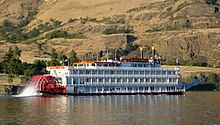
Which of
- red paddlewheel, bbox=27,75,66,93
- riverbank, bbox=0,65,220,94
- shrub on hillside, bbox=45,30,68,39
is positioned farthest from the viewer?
A: shrub on hillside, bbox=45,30,68,39

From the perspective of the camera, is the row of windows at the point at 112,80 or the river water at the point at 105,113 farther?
the row of windows at the point at 112,80

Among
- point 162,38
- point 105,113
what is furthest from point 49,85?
point 162,38

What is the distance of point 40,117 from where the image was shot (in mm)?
61375

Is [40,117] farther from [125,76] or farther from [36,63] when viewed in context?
[36,63]

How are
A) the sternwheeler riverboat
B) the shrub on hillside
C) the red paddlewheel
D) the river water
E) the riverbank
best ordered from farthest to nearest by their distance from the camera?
1. the shrub on hillside
2. the riverbank
3. the sternwheeler riverboat
4. the red paddlewheel
5. the river water

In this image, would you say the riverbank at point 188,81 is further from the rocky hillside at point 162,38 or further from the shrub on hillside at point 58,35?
the shrub on hillside at point 58,35

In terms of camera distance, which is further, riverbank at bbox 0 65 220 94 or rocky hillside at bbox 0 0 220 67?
rocky hillside at bbox 0 0 220 67

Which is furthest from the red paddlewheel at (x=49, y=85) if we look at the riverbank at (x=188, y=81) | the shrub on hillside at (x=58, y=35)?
the shrub on hillside at (x=58, y=35)

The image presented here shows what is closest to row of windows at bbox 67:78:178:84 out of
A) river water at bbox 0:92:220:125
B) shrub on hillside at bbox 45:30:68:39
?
river water at bbox 0:92:220:125

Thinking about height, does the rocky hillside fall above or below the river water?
above

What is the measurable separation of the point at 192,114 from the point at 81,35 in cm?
13246

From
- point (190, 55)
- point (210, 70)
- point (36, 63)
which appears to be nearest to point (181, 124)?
point (36, 63)

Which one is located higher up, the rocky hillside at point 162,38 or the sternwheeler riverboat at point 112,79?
the rocky hillside at point 162,38

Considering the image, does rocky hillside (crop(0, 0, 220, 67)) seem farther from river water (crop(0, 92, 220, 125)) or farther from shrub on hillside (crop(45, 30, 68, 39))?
river water (crop(0, 92, 220, 125))
